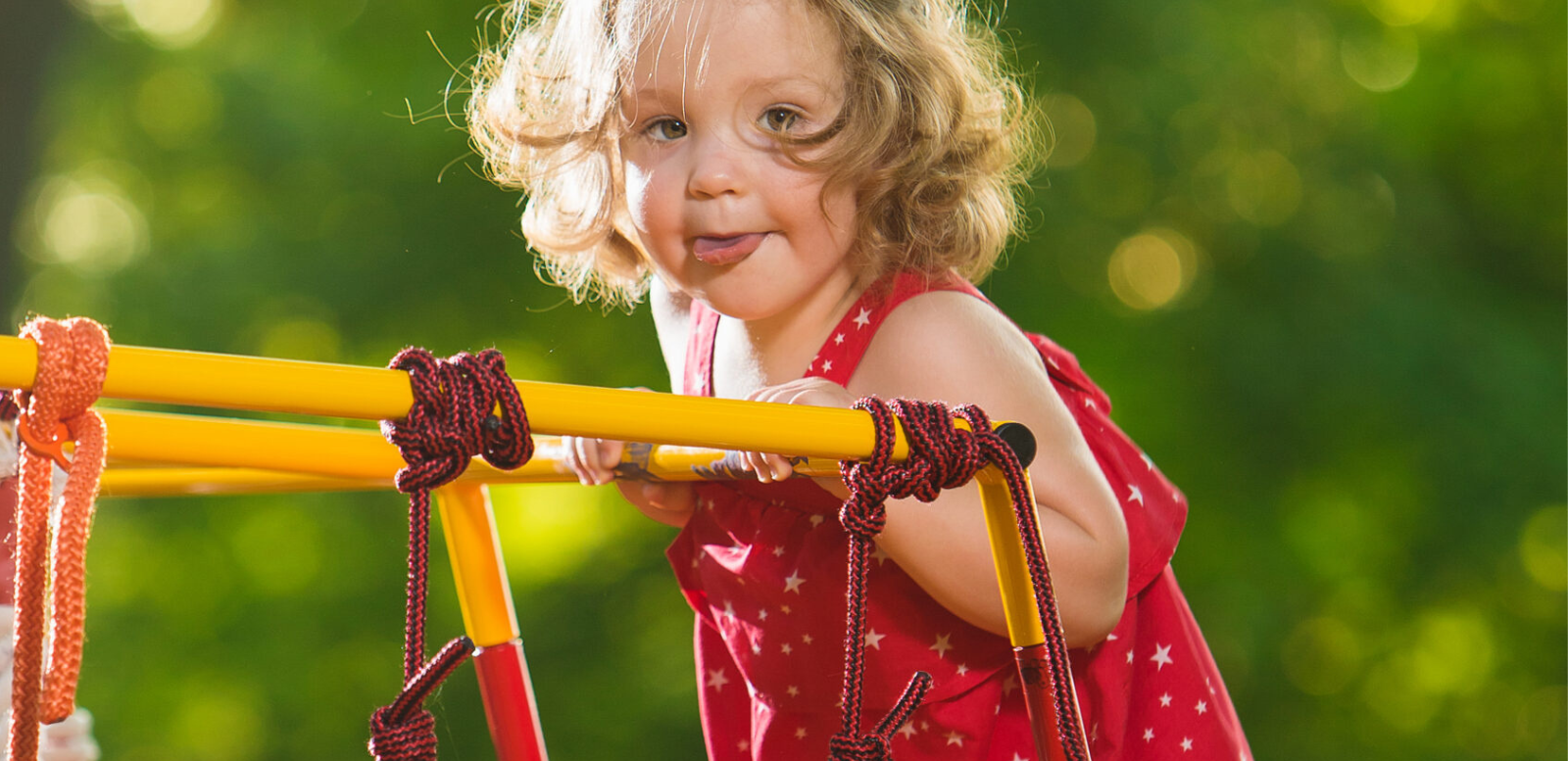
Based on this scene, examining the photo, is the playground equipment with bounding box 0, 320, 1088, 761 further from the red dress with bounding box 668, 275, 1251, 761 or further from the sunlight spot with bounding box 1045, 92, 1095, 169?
the sunlight spot with bounding box 1045, 92, 1095, 169

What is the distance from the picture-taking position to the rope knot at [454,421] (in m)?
0.43

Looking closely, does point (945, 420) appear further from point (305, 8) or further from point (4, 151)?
point (305, 8)

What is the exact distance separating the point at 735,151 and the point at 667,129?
0.05 meters

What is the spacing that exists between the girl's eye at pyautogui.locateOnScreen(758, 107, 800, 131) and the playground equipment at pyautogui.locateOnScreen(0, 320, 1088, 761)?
0.19 metres

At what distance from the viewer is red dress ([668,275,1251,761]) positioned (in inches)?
30.2

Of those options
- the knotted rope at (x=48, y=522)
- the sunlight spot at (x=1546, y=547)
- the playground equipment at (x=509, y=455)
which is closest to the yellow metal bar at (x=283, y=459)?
the playground equipment at (x=509, y=455)

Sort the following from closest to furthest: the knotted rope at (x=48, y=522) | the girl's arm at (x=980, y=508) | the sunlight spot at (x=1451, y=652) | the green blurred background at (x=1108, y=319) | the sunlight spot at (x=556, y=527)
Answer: the knotted rope at (x=48, y=522) < the girl's arm at (x=980, y=508) < the green blurred background at (x=1108, y=319) < the sunlight spot at (x=1451, y=652) < the sunlight spot at (x=556, y=527)

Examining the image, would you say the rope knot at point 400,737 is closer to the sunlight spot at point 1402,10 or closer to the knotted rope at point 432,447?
the knotted rope at point 432,447

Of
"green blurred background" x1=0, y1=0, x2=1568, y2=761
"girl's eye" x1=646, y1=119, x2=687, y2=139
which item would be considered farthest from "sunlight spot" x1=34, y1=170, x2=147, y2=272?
"girl's eye" x1=646, y1=119, x2=687, y2=139

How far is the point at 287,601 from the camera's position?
7.19 ft

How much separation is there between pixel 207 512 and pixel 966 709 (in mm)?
1788

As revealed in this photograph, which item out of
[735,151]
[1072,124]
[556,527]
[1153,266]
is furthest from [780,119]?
[556,527]

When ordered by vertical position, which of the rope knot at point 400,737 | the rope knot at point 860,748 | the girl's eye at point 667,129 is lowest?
the rope knot at point 860,748

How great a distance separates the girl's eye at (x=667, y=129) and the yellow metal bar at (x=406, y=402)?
1.00 feet
